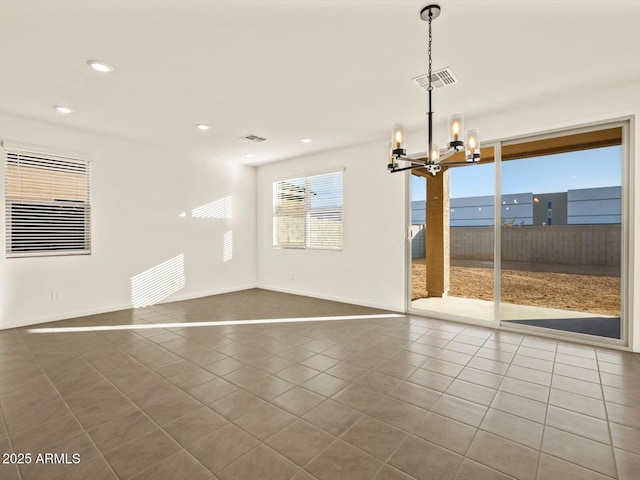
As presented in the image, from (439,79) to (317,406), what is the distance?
3.03 metres

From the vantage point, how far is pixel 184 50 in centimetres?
260

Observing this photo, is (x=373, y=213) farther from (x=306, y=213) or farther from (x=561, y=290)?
(x=561, y=290)

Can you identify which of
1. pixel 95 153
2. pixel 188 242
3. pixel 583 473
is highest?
pixel 95 153

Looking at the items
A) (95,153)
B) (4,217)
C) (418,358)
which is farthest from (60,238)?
(418,358)

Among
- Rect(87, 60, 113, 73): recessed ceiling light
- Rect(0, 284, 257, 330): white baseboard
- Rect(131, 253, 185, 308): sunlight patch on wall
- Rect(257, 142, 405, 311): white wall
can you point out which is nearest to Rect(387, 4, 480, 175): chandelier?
Rect(257, 142, 405, 311): white wall

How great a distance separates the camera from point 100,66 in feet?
9.25

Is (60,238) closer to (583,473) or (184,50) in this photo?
(184,50)

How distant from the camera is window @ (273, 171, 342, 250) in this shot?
5.73 metres

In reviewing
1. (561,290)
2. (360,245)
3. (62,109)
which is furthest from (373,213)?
(62,109)

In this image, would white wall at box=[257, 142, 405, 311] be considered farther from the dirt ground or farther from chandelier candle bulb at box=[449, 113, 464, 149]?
chandelier candle bulb at box=[449, 113, 464, 149]

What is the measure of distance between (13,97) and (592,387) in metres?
6.15

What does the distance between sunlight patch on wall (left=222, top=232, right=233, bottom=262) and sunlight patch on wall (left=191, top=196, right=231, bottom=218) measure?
41 cm

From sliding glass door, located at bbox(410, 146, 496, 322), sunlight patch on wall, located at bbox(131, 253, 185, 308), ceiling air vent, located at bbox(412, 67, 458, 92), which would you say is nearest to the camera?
ceiling air vent, located at bbox(412, 67, 458, 92)

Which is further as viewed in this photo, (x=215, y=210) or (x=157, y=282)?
(x=215, y=210)
